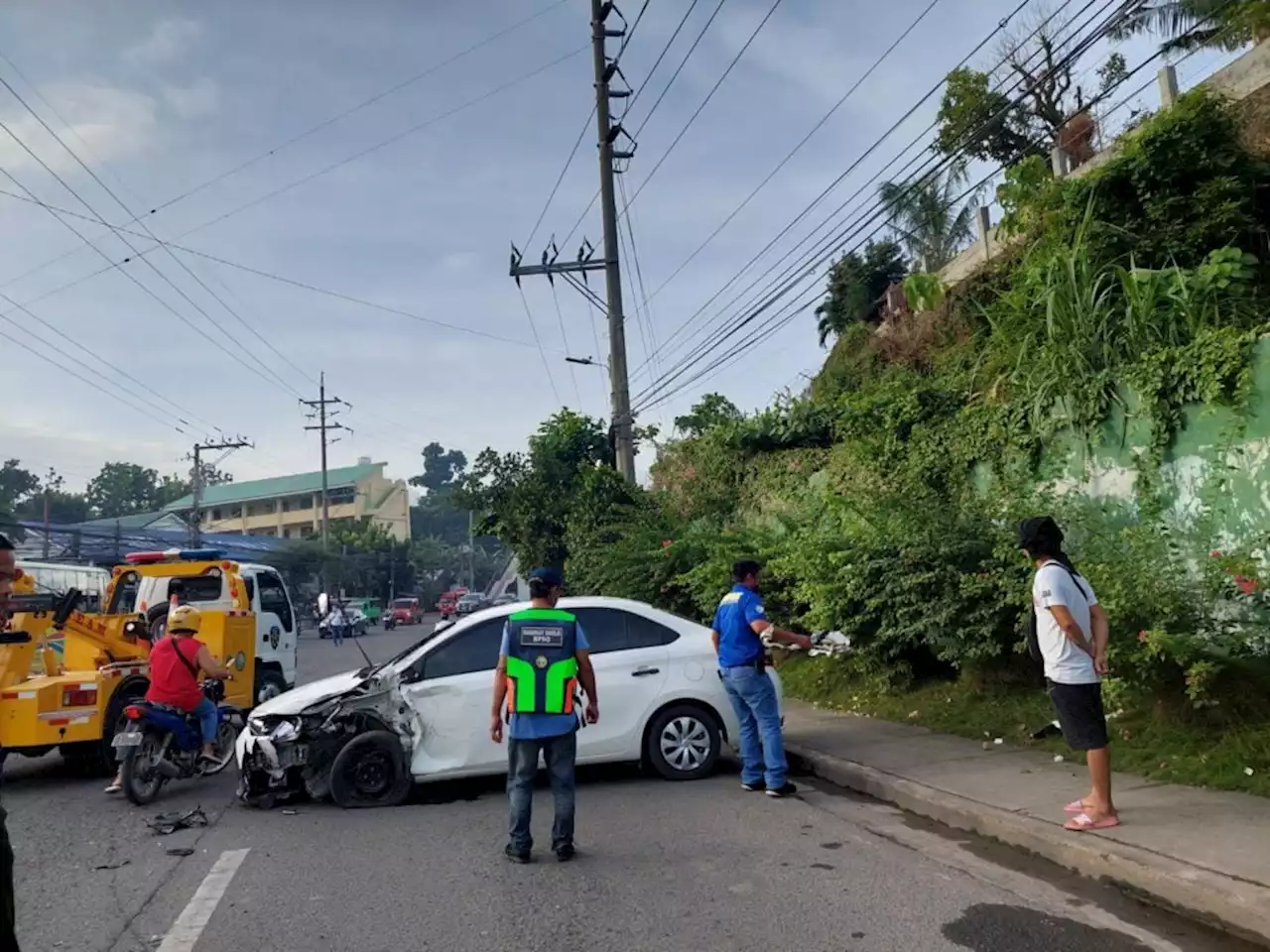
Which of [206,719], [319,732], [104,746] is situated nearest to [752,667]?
[319,732]

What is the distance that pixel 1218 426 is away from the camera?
858 centimetres

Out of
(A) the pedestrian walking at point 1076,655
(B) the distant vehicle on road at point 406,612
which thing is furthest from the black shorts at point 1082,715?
(B) the distant vehicle on road at point 406,612

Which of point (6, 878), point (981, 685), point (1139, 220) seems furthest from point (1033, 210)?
point (6, 878)

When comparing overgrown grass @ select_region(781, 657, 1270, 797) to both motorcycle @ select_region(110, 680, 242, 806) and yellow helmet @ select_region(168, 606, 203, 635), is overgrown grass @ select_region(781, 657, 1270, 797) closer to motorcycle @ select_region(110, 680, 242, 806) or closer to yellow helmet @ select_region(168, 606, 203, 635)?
motorcycle @ select_region(110, 680, 242, 806)

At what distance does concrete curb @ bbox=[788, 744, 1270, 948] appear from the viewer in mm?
4891

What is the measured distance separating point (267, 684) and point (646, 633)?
8142 mm

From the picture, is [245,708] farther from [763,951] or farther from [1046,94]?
[1046,94]

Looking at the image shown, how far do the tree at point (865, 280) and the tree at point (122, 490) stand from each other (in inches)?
2730

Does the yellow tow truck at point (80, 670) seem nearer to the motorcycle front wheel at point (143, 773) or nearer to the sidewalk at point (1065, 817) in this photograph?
the motorcycle front wheel at point (143, 773)

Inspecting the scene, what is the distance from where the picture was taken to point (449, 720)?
8.26 metres

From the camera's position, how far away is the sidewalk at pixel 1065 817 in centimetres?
516

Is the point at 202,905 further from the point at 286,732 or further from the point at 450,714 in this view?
the point at 450,714

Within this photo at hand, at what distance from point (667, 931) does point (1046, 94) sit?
29419mm

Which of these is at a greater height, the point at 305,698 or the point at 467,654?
the point at 467,654
